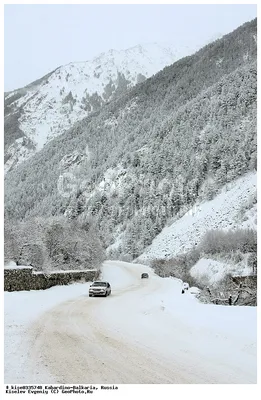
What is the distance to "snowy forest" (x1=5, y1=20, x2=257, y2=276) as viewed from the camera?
77625 mm

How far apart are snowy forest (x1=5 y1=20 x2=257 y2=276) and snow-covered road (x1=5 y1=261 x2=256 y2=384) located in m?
14.2

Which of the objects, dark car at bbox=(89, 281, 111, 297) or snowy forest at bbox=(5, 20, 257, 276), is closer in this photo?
dark car at bbox=(89, 281, 111, 297)

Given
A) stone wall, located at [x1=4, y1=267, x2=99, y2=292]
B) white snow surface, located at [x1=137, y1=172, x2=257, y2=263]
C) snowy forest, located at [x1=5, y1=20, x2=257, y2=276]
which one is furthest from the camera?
snowy forest, located at [x1=5, y1=20, x2=257, y2=276]

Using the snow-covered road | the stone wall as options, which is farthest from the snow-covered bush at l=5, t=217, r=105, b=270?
the snow-covered road

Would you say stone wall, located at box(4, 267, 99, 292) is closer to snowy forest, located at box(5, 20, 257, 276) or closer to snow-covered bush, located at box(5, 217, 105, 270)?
snow-covered bush, located at box(5, 217, 105, 270)

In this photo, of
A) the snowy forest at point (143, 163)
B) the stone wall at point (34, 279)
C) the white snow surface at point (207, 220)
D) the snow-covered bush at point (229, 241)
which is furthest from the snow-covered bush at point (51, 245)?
the white snow surface at point (207, 220)

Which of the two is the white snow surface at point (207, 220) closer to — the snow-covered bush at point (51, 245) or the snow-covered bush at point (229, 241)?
the snow-covered bush at point (229, 241)

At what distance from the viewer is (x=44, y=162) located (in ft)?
508

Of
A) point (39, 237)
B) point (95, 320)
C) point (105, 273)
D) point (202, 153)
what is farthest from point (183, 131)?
point (95, 320)

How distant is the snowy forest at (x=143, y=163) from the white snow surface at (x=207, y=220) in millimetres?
3252

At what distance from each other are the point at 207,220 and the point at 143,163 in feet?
157

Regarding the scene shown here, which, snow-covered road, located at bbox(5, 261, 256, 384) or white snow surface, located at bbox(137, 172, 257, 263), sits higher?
snow-covered road, located at bbox(5, 261, 256, 384)

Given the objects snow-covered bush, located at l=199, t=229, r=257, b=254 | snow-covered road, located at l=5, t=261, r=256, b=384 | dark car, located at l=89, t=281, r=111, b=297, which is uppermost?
snow-covered road, located at l=5, t=261, r=256, b=384

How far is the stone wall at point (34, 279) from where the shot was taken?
72.4 feet
